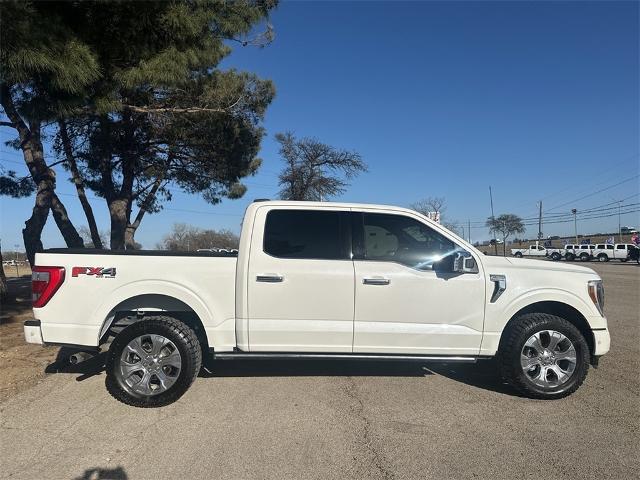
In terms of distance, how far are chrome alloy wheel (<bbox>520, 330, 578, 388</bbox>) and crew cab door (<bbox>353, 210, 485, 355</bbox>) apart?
54 centimetres

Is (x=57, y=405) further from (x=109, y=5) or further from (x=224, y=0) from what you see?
(x=224, y=0)

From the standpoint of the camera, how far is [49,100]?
7.68 meters

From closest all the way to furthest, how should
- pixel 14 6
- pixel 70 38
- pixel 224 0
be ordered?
pixel 14 6
pixel 70 38
pixel 224 0

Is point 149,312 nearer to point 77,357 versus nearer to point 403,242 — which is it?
point 77,357

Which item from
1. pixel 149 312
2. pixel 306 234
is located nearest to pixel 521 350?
pixel 306 234

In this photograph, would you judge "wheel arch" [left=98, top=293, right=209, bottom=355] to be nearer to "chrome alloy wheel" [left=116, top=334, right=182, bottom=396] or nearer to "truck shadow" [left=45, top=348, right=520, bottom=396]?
"chrome alloy wheel" [left=116, top=334, right=182, bottom=396]

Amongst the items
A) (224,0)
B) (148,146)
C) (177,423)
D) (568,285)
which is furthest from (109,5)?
(148,146)

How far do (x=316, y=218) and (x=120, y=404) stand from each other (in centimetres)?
272

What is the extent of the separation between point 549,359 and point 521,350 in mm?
323

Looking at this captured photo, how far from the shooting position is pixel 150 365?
4691mm

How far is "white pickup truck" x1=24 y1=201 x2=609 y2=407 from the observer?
15.4 ft

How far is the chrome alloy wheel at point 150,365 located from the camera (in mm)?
4652

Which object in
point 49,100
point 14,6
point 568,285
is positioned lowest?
point 568,285

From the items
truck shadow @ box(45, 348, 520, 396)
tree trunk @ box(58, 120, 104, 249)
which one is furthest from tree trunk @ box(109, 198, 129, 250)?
truck shadow @ box(45, 348, 520, 396)
